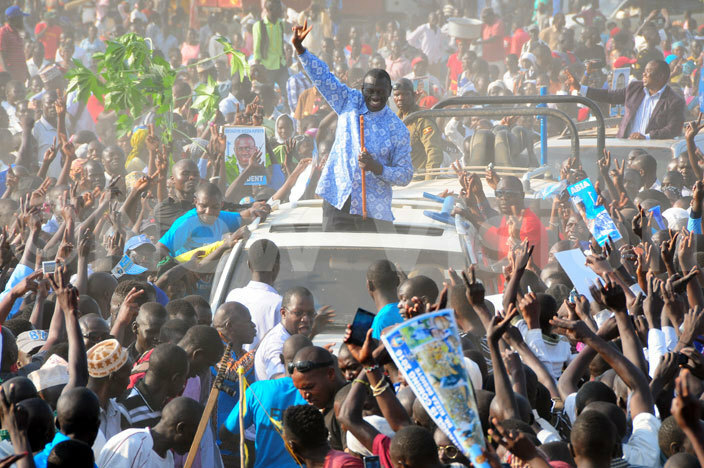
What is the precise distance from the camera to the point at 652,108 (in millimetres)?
11219

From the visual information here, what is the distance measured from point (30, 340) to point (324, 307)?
5.20 feet

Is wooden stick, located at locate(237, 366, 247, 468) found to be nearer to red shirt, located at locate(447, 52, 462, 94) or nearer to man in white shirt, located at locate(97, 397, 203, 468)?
man in white shirt, located at locate(97, 397, 203, 468)

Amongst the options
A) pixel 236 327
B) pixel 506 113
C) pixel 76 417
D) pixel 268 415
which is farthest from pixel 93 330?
pixel 506 113

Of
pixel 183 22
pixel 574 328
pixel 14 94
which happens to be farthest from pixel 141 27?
pixel 574 328

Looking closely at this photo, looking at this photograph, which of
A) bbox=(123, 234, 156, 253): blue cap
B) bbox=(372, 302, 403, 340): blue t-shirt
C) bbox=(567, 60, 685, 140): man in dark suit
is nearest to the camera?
bbox=(372, 302, 403, 340): blue t-shirt

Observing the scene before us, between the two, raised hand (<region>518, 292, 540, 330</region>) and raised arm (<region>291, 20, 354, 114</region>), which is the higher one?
raised arm (<region>291, 20, 354, 114</region>)

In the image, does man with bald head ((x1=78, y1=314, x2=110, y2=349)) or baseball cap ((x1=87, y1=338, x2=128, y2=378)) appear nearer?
baseball cap ((x1=87, y1=338, x2=128, y2=378))

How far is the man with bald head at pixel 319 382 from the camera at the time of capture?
4367 mm

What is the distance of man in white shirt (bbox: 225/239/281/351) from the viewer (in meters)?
6.31

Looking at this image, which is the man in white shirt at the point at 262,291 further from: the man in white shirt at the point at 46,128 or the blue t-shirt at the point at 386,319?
the man in white shirt at the point at 46,128

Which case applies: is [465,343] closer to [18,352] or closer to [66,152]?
[18,352]

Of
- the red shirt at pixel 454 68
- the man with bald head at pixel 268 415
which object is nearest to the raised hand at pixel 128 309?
the man with bald head at pixel 268 415

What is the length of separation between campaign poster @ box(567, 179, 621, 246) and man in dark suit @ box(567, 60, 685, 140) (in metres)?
4.74

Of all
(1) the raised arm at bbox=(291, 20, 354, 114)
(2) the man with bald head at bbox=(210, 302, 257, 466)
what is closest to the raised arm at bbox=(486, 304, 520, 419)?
(2) the man with bald head at bbox=(210, 302, 257, 466)
